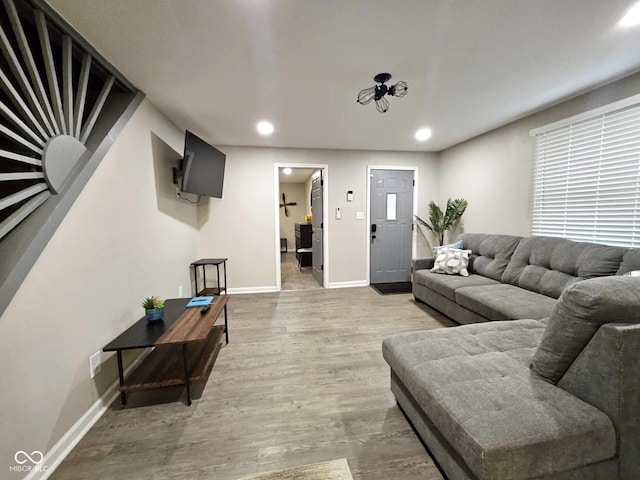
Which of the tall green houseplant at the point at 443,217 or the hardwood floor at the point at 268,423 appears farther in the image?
the tall green houseplant at the point at 443,217

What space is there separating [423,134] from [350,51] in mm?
2241

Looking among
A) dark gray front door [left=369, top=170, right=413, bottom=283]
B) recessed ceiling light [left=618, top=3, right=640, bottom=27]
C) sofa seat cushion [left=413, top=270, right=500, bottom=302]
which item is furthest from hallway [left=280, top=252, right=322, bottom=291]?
recessed ceiling light [left=618, top=3, right=640, bottom=27]

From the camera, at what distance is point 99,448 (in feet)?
4.58

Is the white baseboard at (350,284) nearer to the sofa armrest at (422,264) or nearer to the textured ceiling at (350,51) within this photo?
the sofa armrest at (422,264)

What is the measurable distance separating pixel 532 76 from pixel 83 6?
123 inches

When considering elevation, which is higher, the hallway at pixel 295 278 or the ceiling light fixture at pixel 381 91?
the ceiling light fixture at pixel 381 91

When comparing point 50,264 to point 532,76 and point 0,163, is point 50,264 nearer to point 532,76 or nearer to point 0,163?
point 0,163

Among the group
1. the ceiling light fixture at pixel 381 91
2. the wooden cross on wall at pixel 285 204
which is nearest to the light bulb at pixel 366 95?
the ceiling light fixture at pixel 381 91

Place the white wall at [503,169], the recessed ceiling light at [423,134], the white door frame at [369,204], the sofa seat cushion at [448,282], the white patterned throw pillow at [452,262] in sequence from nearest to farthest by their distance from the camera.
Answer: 1. the white wall at [503,169]
2. the sofa seat cushion at [448,282]
3. the white patterned throw pillow at [452,262]
4. the recessed ceiling light at [423,134]
5. the white door frame at [369,204]

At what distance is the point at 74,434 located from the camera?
142 cm

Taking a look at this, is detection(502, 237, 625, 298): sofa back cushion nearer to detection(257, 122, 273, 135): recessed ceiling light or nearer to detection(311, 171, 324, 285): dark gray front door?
detection(311, 171, 324, 285): dark gray front door

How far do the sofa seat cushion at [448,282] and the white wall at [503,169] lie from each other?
865mm

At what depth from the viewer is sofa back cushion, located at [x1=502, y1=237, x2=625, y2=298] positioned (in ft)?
6.88

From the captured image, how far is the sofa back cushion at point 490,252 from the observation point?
3.00 m
